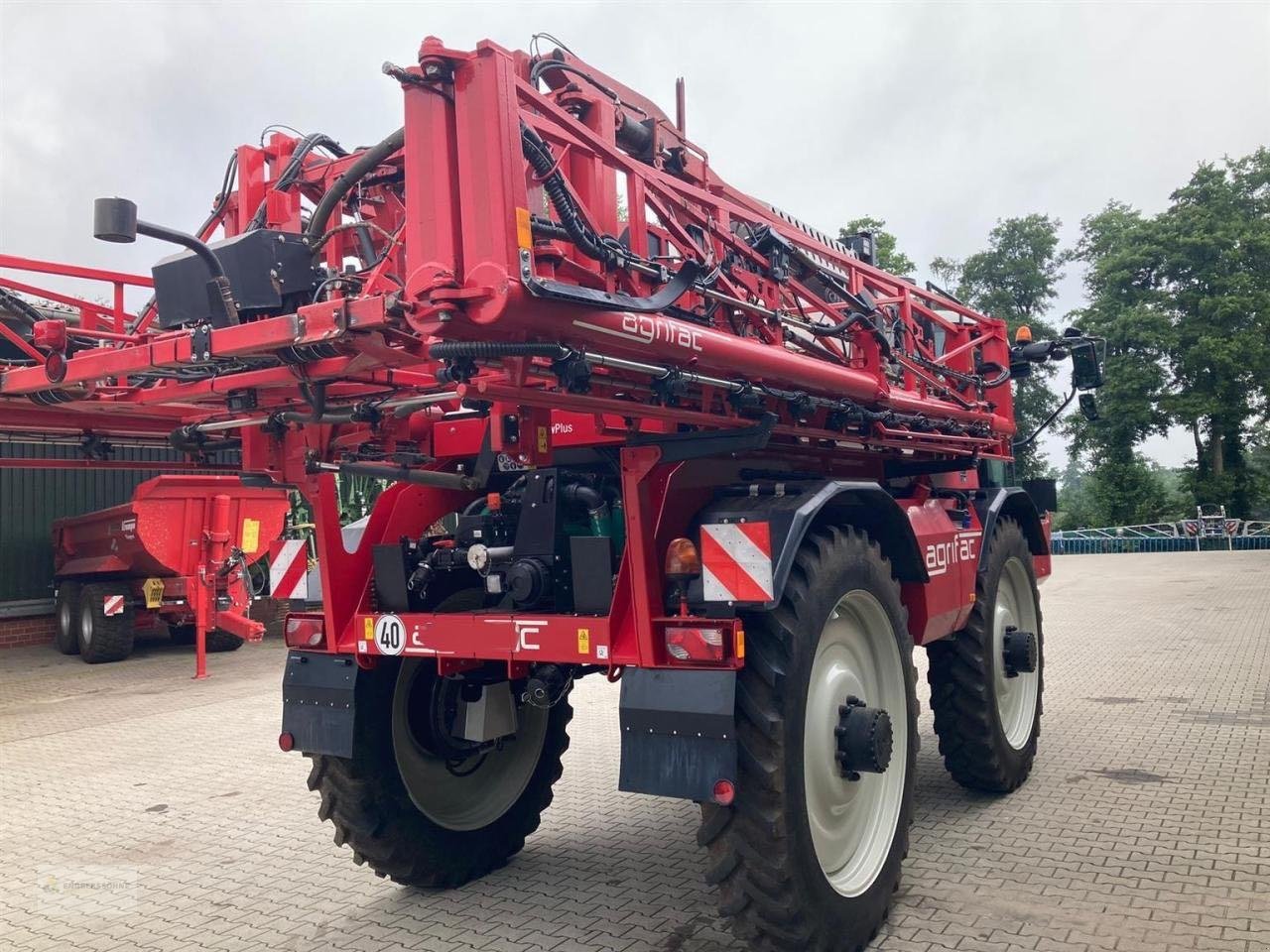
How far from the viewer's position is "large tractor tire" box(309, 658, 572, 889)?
4176mm

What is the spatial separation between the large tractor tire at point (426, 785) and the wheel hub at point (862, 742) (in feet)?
4.13

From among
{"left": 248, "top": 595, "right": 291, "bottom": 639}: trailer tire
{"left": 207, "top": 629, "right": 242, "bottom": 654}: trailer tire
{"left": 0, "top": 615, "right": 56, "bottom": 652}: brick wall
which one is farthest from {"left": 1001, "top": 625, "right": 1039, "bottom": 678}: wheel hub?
{"left": 0, "top": 615, "right": 56, "bottom": 652}: brick wall

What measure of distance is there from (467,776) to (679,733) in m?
1.91

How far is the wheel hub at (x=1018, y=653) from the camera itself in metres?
5.84

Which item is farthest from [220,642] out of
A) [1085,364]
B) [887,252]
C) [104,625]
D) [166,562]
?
[887,252]

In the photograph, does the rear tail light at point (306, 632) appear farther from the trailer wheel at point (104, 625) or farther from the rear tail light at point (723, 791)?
the trailer wheel at point (104, 625)

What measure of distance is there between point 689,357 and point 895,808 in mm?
2168

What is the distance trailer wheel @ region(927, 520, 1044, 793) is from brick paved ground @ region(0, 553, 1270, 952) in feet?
0.72

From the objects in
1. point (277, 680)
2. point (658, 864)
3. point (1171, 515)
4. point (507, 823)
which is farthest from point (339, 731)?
point (1171, 515)

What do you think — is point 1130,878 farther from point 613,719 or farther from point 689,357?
point 613,719

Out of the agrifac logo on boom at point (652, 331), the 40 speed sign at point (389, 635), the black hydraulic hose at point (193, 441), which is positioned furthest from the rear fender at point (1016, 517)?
the black hydraulic hose at point (193, 441)

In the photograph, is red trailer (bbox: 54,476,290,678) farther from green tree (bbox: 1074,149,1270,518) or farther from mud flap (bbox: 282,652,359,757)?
green tree (bbox: 1074,149,1270,518)

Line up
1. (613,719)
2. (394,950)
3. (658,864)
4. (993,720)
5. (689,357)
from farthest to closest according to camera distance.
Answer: (613,719), (993,720), (658,864), (394,950), (689,357)

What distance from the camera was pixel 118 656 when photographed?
41.3 ft
